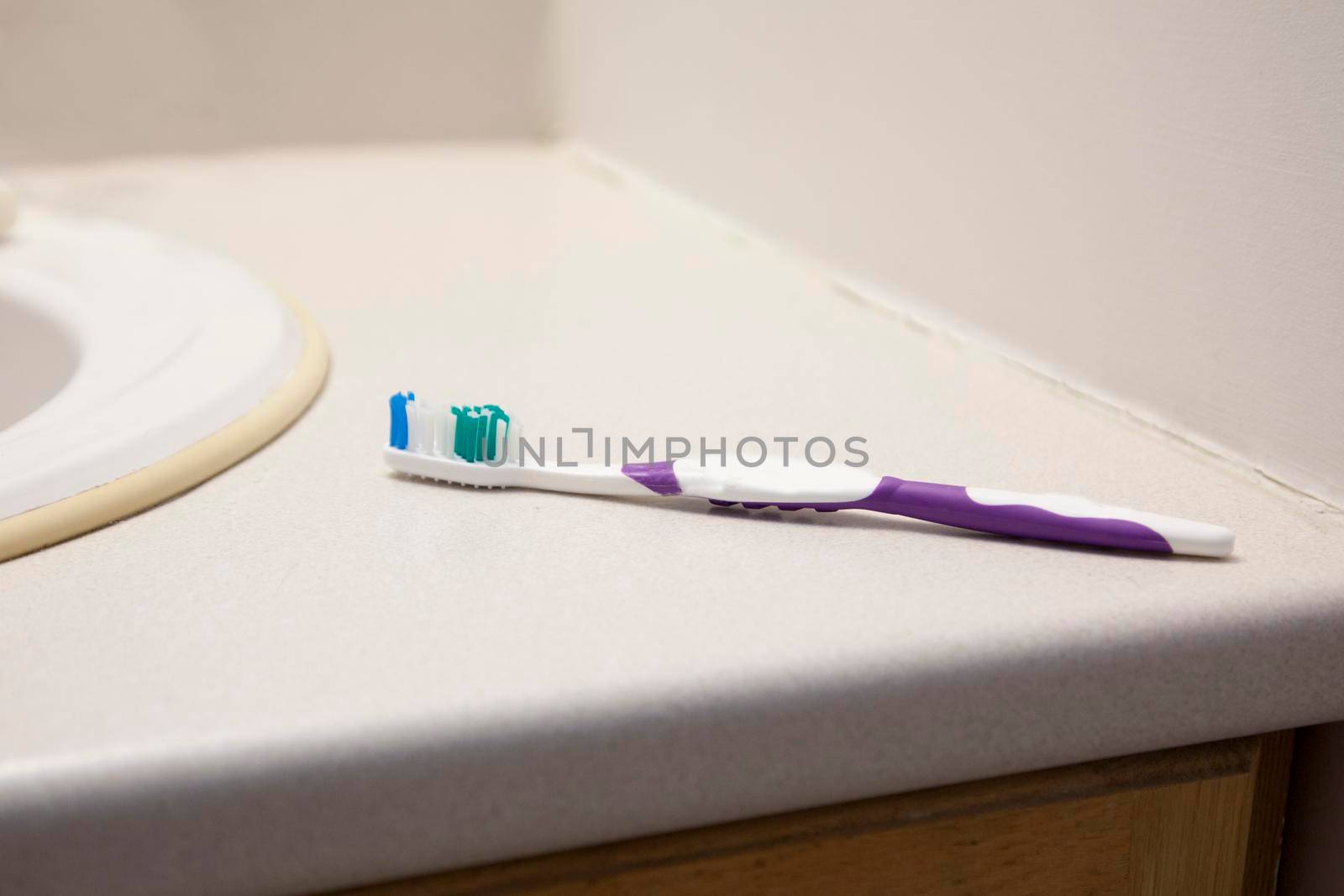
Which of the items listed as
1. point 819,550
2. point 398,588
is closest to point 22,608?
point 398,588

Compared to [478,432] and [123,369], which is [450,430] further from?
[123,369]

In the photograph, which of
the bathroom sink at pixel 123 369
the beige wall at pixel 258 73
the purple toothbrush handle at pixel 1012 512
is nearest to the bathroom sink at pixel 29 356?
the bathroom sink at pixel 123 369

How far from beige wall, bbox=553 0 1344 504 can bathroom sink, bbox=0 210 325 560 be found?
0.32 meters

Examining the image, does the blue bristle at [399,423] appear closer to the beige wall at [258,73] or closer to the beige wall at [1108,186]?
the beige wall at [1108,186]

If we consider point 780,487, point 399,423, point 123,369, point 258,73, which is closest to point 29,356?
point 123,369

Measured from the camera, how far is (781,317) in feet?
1.99

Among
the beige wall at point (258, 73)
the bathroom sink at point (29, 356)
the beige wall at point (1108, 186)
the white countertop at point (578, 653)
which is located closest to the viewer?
the white countertop at point (578, 653)

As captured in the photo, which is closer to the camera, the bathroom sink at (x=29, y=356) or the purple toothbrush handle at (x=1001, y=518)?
the purple toothbrush handle at (x=1001, y=518)

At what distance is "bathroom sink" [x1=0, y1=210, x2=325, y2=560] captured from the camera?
14.0 inches

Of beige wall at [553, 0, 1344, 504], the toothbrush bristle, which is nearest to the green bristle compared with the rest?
the toothbrush bristle

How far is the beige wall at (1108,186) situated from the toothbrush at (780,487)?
9cm

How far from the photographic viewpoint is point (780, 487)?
34cm

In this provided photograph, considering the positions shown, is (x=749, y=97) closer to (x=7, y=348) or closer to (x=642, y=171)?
(x=642, y=171)

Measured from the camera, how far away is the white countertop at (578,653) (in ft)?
0.81
